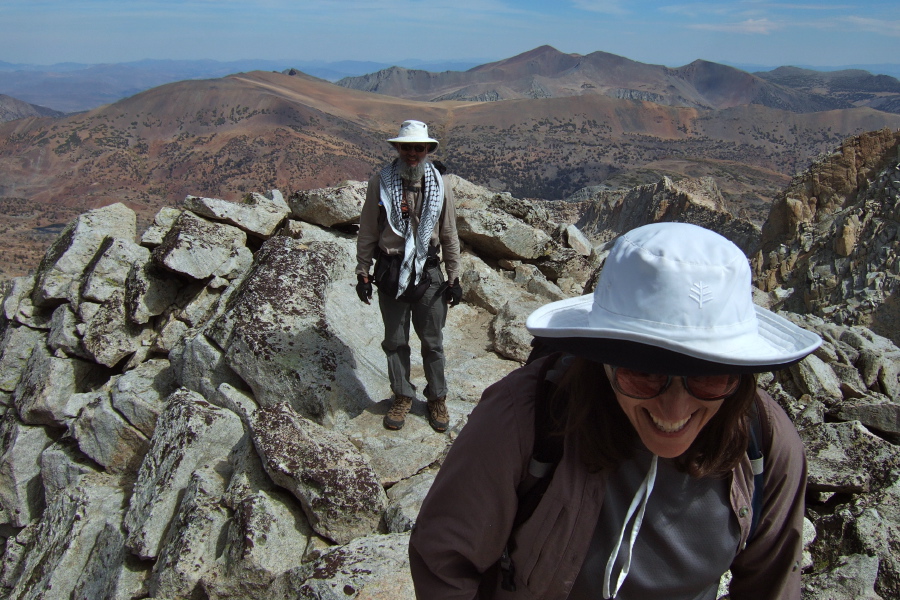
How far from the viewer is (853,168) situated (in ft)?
78.5

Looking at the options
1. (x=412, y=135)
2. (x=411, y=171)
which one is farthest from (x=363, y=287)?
(x=412, y=135)

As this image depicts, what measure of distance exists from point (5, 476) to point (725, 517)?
8.67 m

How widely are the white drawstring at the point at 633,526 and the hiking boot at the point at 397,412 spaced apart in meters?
4.22

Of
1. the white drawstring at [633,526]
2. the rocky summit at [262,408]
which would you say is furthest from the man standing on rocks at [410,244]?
the white drawstring at [633,526]

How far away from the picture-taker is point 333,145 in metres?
111

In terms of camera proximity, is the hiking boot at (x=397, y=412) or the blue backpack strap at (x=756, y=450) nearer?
the blue backpack strap at (x=756, y=450)

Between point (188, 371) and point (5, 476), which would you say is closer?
point (188, 371)

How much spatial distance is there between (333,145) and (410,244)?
112m

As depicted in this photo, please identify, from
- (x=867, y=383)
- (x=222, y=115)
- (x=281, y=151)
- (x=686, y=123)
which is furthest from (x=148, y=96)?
(x=867, y=383)

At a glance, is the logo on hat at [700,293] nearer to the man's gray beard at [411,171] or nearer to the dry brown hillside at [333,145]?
the man's gray beard at [411,171]

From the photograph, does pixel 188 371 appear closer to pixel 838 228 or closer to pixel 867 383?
pixel 867 383

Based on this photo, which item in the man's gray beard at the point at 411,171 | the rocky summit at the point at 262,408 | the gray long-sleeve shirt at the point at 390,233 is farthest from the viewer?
the gray long-sleeve shirt at the point at 390,233

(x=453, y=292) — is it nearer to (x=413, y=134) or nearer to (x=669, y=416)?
(x=413, y=134)

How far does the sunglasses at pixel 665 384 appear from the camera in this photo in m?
1.61
